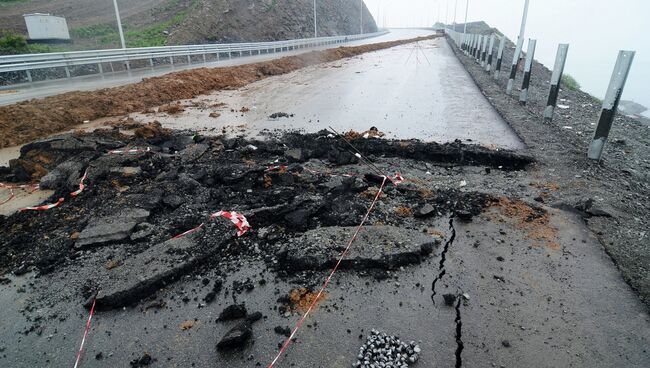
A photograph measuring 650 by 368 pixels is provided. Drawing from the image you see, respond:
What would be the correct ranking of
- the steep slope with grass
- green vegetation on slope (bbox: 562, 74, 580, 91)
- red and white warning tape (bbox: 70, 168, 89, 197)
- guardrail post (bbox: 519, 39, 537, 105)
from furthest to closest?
the steep slope with grass
green vegetation on slope (bbox: 562, 74, 580, 91)
guardrail post (bbox: 519, 39, 537, 105)
red and white warning tape (bbox: 70, 168, 89, 197)

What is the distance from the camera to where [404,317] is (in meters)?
3.01

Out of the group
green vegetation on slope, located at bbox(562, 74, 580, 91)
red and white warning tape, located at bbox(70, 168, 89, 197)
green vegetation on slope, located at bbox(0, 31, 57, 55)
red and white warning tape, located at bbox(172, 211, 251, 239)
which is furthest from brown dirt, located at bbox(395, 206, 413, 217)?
green vegetation on slope, located at bbox(0, 31, 57, 55)

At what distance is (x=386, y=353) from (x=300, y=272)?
1.21 m

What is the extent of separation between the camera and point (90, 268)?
147 inches

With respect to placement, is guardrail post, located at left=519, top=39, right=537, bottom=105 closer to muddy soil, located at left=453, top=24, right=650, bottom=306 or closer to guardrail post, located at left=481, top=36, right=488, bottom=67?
muddy soil, located at left=453, top=24, right=650, bottom=306

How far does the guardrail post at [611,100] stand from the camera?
5.84 meters

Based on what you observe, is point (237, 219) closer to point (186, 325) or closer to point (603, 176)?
point (186, 325)

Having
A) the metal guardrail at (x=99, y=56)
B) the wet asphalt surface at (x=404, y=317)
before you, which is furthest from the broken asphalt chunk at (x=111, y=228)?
the metal guardrail at (x=99, y=56)

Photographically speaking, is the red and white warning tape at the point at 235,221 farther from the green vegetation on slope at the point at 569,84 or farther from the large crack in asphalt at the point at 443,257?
the green vegetation on slope at the point at 569,84

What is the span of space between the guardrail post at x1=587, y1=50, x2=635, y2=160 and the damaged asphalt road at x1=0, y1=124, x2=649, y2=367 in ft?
4.66

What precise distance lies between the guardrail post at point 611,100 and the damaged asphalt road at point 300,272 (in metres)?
1.42

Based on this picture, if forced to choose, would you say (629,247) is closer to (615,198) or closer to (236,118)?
(615,198)

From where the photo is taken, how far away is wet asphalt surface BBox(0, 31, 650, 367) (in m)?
2.69

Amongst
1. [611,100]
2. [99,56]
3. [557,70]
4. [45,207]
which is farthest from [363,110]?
[99,56]
